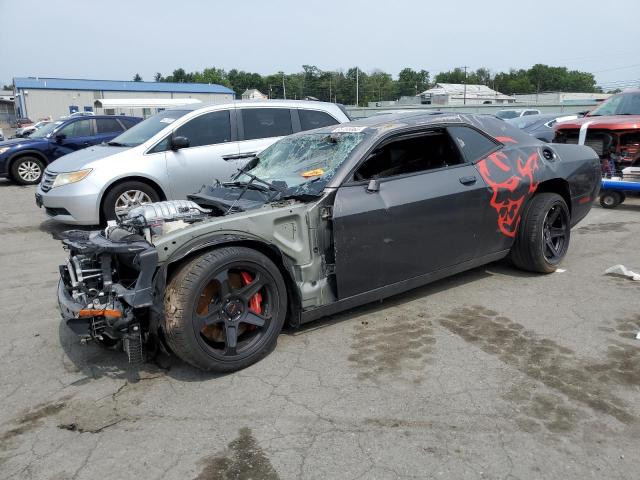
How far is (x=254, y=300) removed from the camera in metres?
3.58

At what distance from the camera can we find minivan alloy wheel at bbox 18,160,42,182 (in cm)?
1273

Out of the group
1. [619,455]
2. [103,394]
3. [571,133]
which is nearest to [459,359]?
[619,455]

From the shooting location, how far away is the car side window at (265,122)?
7867mm

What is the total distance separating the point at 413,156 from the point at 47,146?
36.5 feet

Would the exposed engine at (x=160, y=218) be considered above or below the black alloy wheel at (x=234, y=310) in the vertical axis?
above

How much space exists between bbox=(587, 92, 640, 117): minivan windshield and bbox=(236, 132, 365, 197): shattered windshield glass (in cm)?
729

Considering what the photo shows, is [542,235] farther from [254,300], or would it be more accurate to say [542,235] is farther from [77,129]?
[77,129]

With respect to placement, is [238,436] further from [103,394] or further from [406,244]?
[406,244]

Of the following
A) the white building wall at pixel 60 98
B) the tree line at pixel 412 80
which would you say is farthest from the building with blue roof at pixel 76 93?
the tree line at pixel 412 80

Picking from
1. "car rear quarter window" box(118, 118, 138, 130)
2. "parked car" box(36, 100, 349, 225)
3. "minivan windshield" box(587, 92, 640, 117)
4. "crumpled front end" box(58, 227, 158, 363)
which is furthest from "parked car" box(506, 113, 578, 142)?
"crumpled front end" box(58, 227, 158, 363)

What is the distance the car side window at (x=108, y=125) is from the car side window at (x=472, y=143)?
34.2ft

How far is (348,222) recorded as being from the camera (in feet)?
12.3

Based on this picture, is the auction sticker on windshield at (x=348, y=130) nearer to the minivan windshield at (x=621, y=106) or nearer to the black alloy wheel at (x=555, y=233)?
the black alloy wheel at (x=555, y=233)

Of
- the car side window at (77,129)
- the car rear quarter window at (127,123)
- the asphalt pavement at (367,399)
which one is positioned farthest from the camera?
the car rear quarter window at (127,123)
